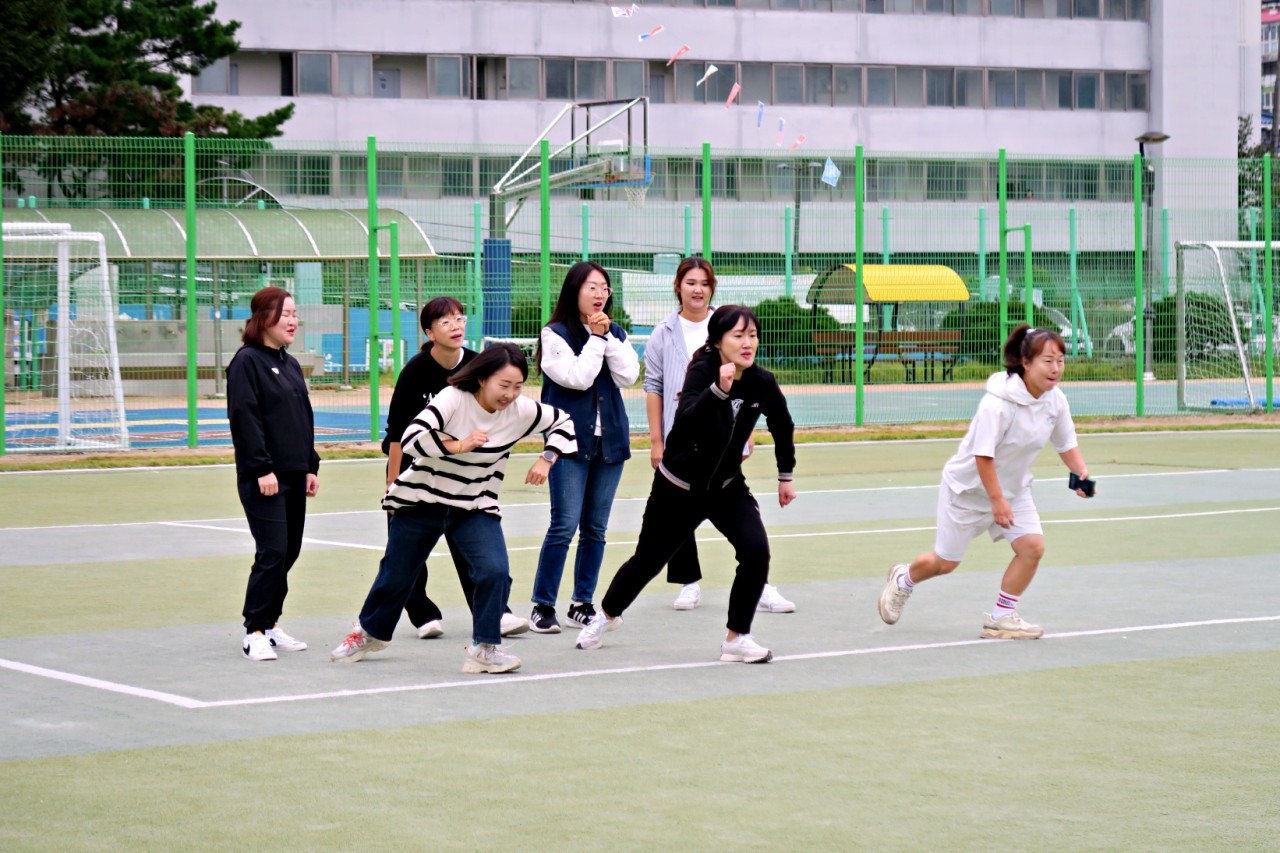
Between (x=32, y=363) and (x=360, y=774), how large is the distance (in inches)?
585

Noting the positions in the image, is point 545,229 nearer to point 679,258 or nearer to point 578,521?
point 679,258

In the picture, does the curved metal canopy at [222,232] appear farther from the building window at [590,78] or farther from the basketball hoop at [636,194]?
the building window at [590,78]

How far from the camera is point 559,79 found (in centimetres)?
5356

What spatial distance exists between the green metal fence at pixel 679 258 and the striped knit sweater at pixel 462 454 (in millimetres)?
12165

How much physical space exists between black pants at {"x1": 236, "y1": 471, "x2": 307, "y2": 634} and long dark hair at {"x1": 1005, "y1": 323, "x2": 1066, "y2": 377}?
128 inches

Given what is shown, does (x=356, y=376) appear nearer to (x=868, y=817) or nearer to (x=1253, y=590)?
(x=1253, y=590)

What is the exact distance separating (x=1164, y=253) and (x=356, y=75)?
32921 mm

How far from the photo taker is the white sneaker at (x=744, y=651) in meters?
7.71

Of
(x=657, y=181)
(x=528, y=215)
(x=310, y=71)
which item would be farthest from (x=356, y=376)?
(x=310, y=71)

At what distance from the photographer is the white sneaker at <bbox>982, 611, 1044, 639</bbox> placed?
27.2 ft

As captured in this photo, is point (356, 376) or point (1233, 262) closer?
point (356, 376)

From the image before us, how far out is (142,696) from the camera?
7000 millimetres

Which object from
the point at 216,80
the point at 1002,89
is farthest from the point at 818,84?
the point at 216,80

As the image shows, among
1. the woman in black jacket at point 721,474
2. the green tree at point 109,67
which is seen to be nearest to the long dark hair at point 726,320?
the woman in black jacket at point 721,474
